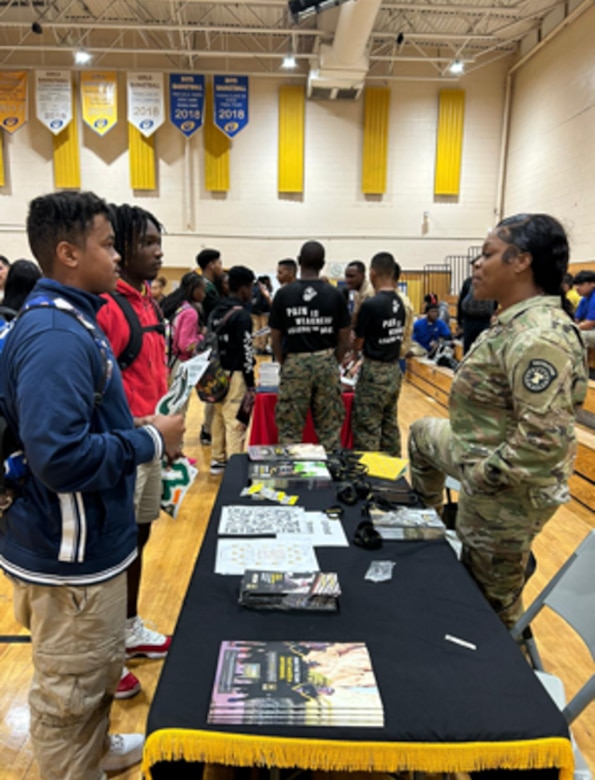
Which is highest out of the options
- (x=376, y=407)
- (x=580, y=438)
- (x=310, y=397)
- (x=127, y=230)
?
(x=127, y=230)

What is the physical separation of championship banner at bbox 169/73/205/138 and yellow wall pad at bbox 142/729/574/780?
480 inches

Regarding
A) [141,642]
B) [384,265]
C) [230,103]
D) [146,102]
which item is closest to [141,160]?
[146,102]

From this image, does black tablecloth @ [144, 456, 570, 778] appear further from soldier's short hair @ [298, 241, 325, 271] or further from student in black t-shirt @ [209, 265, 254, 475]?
student in black t-shirt @ [209, 265, 254, 475]

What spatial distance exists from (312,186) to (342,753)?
12.3m

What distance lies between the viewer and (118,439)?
1168mm

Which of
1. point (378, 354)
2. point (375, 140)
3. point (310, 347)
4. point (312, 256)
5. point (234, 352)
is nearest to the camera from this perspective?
point (312, 256)

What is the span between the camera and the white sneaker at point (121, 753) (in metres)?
1.61

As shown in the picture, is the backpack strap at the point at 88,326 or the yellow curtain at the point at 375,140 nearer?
the backpack strap at the point at 88,326

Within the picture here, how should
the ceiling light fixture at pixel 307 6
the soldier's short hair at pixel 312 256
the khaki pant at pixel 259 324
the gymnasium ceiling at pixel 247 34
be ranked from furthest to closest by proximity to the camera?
the khaki pant at pixel 259 324 → the gymnasium ceiling at pixel 247 34 → the ceiling light fixture at pixel 307 6 → the soldier's short hair at pixel 312 256

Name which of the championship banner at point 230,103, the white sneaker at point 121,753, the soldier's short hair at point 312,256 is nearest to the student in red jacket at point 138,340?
the white sneaker at point 121,753

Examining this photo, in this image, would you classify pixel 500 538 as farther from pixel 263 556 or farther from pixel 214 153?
pixel 214 153

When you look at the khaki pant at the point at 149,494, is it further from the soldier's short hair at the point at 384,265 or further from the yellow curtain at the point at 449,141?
the yellow curtain at the point at 449,141

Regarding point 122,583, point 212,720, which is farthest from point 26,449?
point 212,720

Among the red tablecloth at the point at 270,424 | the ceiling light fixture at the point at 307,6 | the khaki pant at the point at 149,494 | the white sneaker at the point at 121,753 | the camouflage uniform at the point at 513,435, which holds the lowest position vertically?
the white sneaker at the point at 121,753
